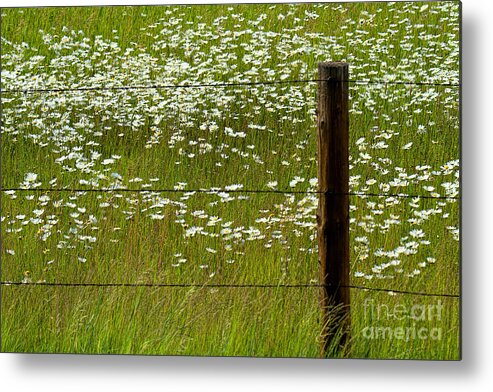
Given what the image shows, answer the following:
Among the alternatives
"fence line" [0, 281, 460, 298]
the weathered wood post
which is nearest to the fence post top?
the weathered wood post

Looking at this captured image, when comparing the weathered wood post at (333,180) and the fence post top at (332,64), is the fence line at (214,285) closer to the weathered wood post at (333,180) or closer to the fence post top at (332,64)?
the weathered wood post at (333,180)

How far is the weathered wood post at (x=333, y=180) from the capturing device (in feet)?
12.0

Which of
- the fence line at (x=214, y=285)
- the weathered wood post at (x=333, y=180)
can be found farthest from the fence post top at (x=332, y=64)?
the fence line at (x=214, y=285)

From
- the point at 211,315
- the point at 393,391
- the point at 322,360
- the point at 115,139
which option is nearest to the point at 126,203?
the point at 115,139

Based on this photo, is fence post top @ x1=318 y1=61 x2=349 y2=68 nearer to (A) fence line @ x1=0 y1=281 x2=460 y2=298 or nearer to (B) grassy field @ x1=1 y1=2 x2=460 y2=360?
(B) grassy field @ x1=1 y1=2 x2=460 y2=360

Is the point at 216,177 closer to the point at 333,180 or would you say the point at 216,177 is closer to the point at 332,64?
the point at 333,180

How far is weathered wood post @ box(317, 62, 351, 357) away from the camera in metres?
3.67

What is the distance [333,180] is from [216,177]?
460 mm

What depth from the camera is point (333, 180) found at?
3.68 m

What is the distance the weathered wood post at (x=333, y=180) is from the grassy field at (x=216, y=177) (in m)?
0.11

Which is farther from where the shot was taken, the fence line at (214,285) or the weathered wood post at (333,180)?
the fence line at (214,285)

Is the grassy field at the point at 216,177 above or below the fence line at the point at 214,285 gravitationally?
above

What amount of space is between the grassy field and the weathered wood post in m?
0.11

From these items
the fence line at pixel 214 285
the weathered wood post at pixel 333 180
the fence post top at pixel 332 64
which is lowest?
the fence line at pixel 214 285
